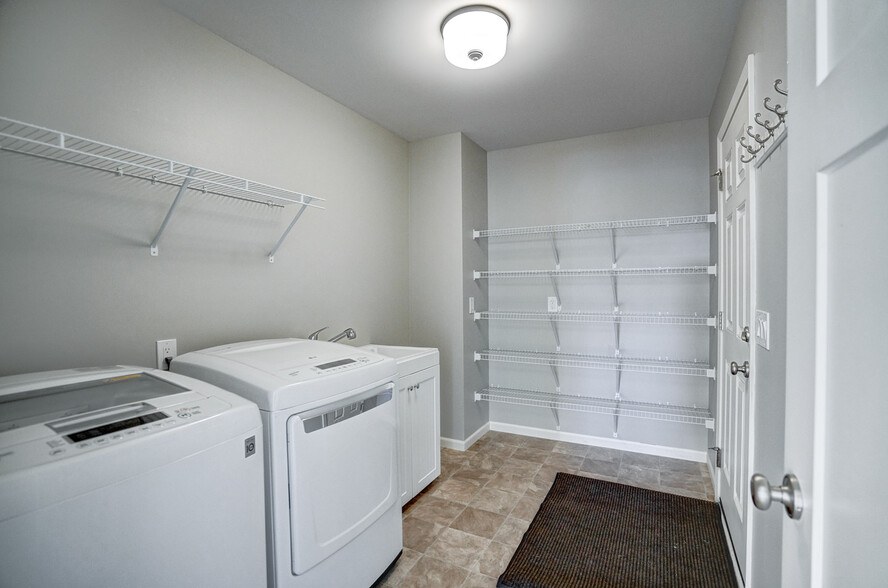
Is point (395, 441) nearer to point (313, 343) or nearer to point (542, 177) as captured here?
point (313, 343)

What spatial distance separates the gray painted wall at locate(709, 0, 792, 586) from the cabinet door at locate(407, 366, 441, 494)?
1.60m

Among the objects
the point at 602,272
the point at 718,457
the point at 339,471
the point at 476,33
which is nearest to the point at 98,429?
the point at 339,471

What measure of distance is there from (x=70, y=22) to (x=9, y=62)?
27 centimetres

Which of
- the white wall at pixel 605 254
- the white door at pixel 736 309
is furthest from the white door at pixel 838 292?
the white wall at pixel 605 254

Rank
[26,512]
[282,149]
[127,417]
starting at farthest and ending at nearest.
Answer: [282,149] < [127,417] < [26,512]

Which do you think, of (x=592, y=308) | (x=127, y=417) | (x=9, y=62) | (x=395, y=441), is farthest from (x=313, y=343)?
(x=592, y=308)

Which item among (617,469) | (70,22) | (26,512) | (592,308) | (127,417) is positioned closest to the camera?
(26,512)

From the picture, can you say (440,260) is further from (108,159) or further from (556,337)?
(108,159)

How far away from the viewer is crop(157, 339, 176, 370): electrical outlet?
1751 mm

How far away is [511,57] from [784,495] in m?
2.20

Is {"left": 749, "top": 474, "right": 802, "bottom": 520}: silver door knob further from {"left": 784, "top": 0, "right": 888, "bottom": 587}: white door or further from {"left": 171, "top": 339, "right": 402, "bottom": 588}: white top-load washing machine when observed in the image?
{"left": 171, "top": 339, "right": 402, "bottom": 588}: white top-load washing machine

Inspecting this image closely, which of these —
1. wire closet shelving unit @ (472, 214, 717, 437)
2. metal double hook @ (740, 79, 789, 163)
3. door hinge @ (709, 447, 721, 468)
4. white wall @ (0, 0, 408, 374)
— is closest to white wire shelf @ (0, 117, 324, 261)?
white wall @ (0, 0, 408, 374)

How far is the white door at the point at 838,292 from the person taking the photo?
1.51 feet

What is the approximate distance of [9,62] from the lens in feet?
4.47
